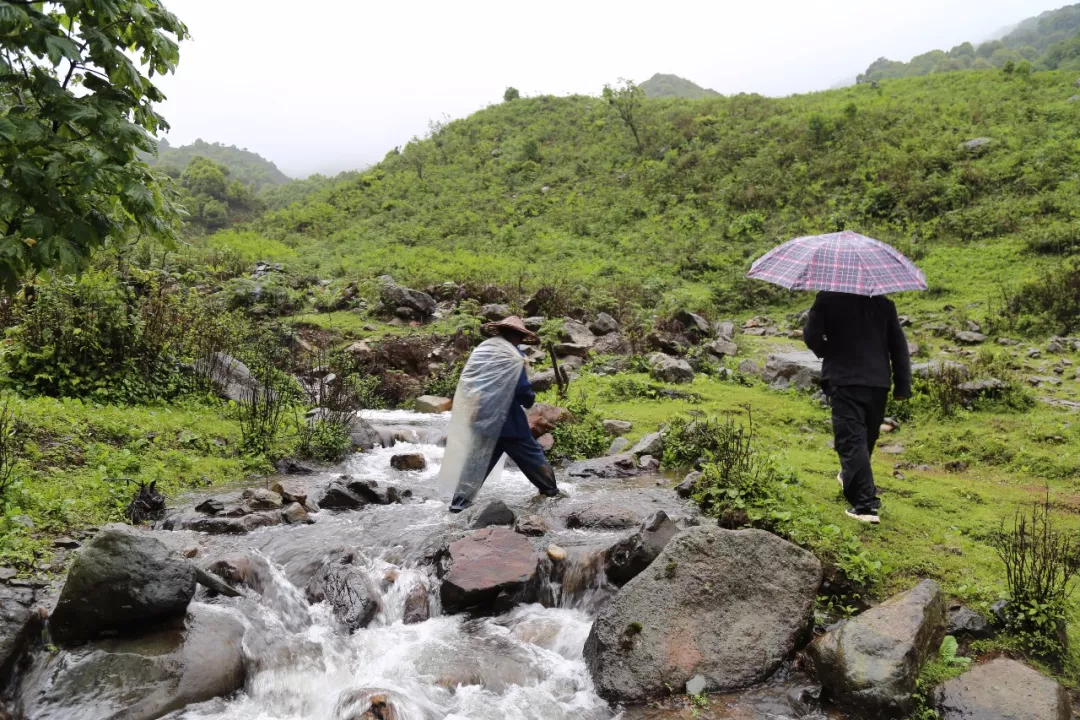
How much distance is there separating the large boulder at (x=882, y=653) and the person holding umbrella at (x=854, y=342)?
5.03 feet

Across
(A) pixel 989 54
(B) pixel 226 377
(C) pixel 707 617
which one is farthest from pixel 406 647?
(A) pixel 989 54

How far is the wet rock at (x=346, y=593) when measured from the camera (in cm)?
477

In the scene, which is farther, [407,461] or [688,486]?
[407,461]

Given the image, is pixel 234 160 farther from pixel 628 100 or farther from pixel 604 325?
pixel 604 325

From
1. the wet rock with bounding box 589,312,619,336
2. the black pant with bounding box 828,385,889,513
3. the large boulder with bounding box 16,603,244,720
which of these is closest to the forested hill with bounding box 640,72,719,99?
the wet rock with bounding box 589,312,619,336

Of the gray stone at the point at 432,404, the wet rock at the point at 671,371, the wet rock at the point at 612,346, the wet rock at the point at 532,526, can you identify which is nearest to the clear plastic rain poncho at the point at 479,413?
the wet rock at the point at 532,526

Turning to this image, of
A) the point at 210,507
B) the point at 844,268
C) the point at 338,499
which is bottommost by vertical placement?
the point at 338,499

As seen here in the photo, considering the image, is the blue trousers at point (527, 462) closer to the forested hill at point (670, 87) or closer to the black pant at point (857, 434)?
the black pant at point (857, 434)

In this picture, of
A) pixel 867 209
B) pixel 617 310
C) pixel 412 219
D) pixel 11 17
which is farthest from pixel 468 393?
pixel 412 219

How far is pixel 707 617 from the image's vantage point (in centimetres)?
418

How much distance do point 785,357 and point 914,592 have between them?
809 cm

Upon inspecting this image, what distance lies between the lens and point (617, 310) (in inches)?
656

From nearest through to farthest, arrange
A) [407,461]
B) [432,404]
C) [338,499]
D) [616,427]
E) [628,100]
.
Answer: [338,499]
[407,461]
[616,427]
[432,404]
[628,100]

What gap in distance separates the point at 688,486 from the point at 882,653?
3.19 meters
